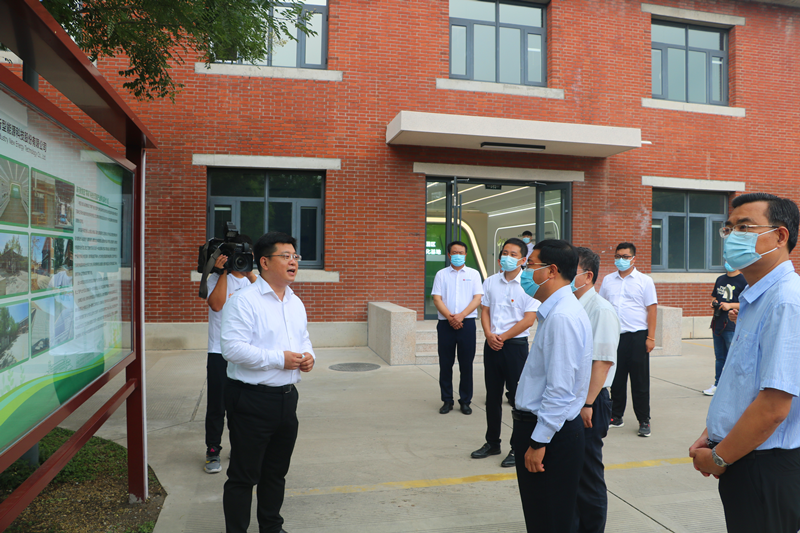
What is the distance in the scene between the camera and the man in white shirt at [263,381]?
10.6ft

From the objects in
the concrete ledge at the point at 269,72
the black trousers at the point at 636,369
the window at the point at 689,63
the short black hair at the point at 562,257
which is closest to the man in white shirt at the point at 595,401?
the short black hair at the point at 562,257

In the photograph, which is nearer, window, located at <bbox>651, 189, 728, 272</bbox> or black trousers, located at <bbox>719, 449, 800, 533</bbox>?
black trousers, located at <bbox>719, 449, 800, 533</bbox>

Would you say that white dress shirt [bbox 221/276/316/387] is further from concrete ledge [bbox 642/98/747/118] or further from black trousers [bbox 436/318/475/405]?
concrete ledge [bbox 642/98/747/118]

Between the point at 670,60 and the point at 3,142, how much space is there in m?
15.0

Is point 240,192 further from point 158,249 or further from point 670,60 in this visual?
point 670,60

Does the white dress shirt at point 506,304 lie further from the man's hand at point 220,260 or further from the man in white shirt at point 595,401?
the man's hand at point 220,260

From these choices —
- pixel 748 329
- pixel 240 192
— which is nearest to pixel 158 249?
pixel 240 192

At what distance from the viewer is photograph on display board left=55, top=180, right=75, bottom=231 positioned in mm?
2717

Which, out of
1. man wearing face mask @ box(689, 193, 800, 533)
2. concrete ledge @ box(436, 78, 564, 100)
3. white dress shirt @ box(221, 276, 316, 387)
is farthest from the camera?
concrete ledge @ box(436, 78, 564, 100)

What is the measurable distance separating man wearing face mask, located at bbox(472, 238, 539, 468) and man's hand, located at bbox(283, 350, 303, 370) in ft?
8.24

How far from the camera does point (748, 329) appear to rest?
2.09 m

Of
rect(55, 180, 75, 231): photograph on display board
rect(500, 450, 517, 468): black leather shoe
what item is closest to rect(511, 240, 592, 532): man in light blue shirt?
rect(500, 450, 517, 468): black leather shoe

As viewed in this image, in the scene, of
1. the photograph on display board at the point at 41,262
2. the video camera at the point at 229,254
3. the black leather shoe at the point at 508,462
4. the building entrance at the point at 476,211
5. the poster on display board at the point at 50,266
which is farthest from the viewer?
the building entrance at the point at 476,211

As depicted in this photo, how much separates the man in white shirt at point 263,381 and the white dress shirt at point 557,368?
131 cm
